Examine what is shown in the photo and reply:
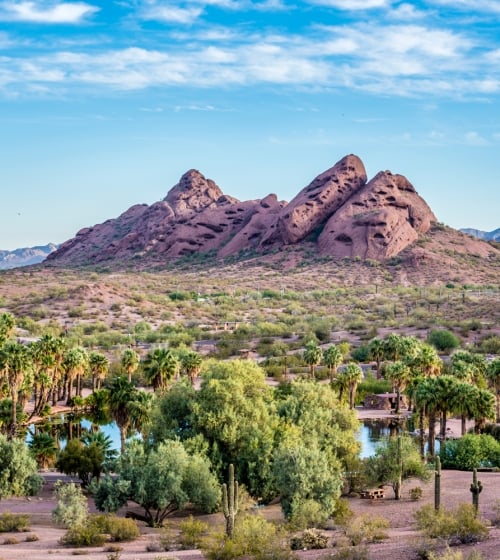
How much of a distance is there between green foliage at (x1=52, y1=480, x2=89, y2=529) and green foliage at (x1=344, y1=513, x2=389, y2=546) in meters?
8.29

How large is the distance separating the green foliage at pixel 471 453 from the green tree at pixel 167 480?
38.2 ft

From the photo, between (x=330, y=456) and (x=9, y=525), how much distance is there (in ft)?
38.1

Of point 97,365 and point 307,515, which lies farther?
point 97,365

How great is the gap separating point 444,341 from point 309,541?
4954cm

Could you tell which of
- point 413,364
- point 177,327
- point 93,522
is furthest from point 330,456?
point 177,327

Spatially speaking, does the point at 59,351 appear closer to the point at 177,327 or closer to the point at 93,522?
the point at 93,522

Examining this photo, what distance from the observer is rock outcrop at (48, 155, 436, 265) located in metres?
134

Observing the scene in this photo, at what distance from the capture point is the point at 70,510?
27.8 meters

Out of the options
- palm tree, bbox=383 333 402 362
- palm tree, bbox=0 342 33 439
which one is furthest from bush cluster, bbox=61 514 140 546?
palm tree, bbox=383 333 402 362

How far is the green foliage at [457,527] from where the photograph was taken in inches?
951

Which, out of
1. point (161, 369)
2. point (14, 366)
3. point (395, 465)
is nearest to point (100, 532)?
point (395, 465)

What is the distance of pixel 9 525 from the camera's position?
27969mm

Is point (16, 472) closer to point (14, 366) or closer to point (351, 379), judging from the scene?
point (14, 366)

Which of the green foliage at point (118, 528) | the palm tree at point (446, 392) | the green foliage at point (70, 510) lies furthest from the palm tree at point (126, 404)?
the palm tree at point (446, 392)
